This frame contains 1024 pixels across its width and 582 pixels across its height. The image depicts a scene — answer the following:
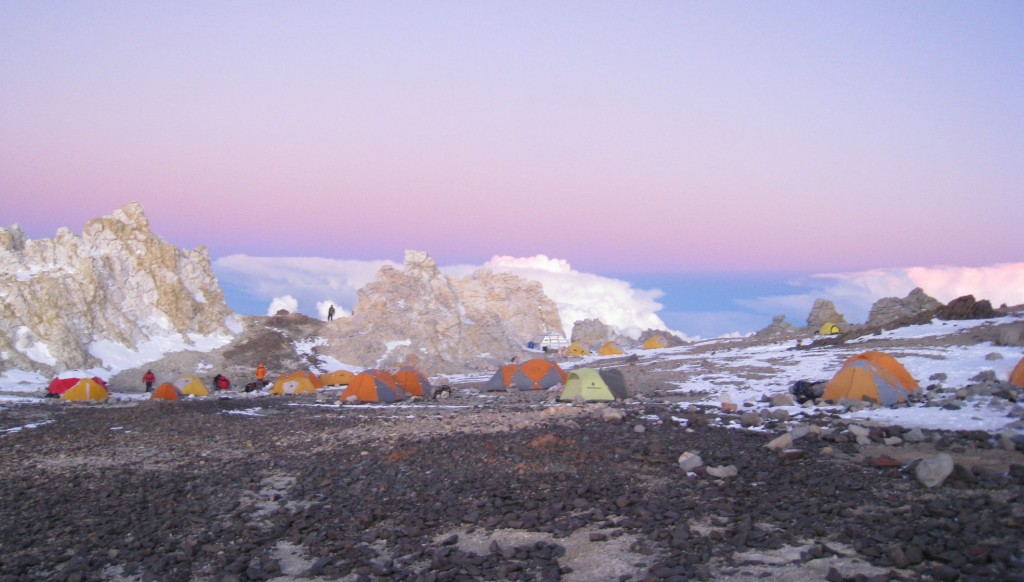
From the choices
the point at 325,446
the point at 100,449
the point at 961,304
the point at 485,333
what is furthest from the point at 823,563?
the point at 485,333

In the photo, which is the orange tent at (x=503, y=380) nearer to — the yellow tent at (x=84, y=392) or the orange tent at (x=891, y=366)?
the orange tent at (x=891, y=366)

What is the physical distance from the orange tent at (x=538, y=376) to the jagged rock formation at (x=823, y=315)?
121ft

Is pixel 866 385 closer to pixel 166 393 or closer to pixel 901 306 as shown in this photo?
pixel 166 393

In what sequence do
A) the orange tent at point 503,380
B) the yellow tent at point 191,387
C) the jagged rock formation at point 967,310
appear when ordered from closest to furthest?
1. the jagged rock formation at point 967,310
2. the orange tent at point 503,380
3. the yellow tent at point 191,387

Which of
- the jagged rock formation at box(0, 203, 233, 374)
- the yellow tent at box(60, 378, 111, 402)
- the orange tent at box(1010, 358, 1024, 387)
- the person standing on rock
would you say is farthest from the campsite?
the jagged rock formation at box(0, 203, 233, 374)

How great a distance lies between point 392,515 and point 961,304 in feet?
113

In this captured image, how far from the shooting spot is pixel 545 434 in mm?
16906

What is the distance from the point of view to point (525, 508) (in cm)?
1073

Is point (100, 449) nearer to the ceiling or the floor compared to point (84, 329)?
nearer to the floor

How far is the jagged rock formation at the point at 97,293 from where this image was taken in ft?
161

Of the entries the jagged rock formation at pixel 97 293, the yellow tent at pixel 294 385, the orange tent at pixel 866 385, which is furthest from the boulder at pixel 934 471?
the jagged rock formation at pixel 97 293

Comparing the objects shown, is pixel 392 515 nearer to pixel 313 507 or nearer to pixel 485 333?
pixel 313 507

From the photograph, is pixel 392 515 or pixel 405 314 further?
pixel 405 314

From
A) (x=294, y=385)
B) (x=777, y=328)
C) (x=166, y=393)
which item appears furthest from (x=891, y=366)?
(x=777, y=328)
